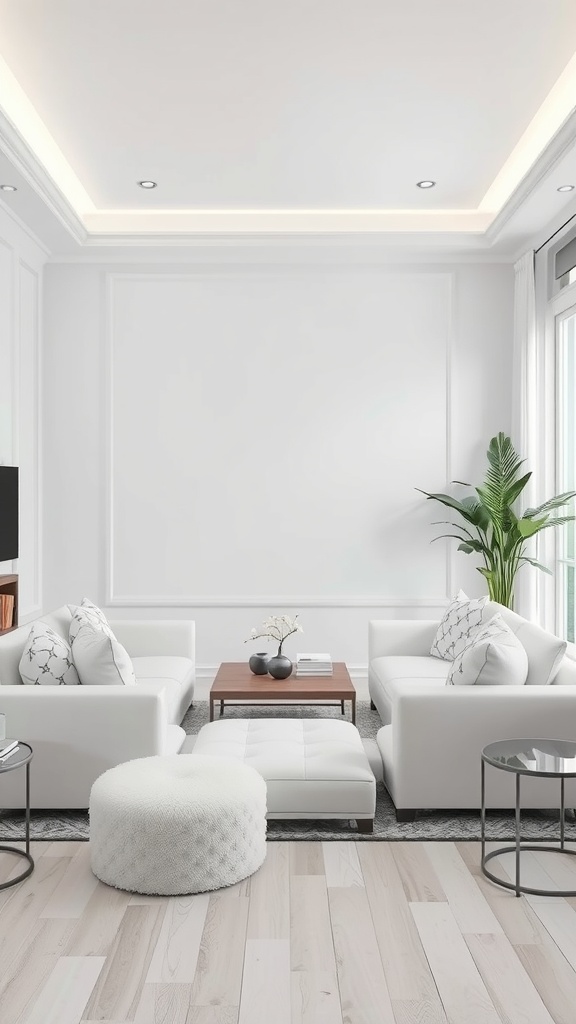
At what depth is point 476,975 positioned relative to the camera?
7.48 feet

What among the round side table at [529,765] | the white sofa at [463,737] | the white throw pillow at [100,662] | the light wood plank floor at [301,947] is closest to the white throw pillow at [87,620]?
the white throw pillow at [100,662]

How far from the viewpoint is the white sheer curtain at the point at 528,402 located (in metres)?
5.83

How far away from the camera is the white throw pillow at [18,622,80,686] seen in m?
3.62

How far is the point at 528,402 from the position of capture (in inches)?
231

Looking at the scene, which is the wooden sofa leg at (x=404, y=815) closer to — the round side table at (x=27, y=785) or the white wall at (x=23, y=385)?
the round side table at (x=27, y=785)

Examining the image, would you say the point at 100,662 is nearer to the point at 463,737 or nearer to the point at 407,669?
the point at 463,737

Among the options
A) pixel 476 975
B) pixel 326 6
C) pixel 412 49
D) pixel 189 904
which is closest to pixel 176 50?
pixel 326 6

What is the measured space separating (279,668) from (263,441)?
2.07 metres

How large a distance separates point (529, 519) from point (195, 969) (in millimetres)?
3931

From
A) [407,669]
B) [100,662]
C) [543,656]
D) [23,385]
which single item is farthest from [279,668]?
[23,385]

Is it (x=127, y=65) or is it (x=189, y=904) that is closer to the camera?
(x=189, y=904)

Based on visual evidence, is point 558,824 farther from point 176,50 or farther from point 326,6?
point 176,50

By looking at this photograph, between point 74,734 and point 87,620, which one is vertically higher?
point 87,620

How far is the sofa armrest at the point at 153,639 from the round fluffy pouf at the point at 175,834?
213cm
